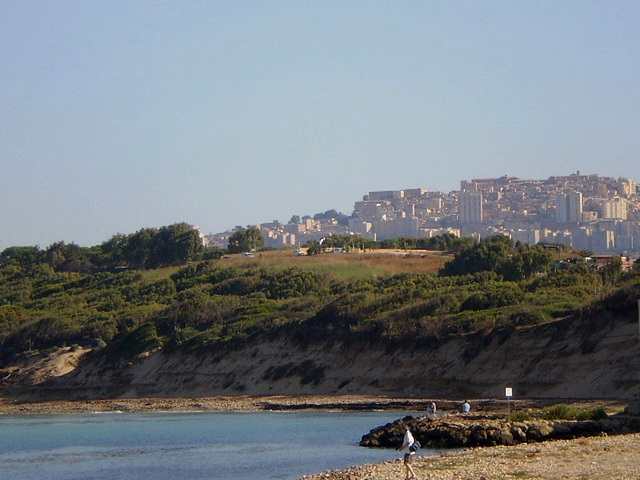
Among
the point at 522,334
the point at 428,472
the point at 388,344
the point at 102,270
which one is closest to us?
the point at 428,472

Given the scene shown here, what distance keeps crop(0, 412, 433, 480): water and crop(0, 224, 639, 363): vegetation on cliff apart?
34.0ft

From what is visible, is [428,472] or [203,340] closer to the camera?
[428,472]

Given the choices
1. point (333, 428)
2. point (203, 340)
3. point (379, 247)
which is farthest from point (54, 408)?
point (379, 247)

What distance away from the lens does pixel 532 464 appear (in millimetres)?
27562

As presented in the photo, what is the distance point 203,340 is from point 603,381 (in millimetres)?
25549

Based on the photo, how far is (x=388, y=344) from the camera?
5725 centimetres

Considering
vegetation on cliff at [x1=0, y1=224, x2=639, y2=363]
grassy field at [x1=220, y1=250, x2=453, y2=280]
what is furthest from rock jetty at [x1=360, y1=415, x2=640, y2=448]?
grassy field at [x1=220, y1=250, x2=453, y2=280]

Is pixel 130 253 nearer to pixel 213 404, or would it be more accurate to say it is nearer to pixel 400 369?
pixel 213 404

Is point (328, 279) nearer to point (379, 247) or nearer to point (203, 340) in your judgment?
point (203, 340)

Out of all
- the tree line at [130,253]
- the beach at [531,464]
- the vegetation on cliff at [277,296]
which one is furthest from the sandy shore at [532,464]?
the tree line at [130,253]

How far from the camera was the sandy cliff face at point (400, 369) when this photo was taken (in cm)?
4741

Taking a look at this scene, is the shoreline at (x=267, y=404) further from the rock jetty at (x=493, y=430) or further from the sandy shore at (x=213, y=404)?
the rock jetty at (x=493, y=430)

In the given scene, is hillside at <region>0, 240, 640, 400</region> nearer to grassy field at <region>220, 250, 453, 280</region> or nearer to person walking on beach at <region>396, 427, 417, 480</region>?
grassy field at <region>220, 250, 453, 280</region>

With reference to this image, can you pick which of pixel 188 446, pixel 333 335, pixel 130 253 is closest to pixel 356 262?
pixel 130 253
